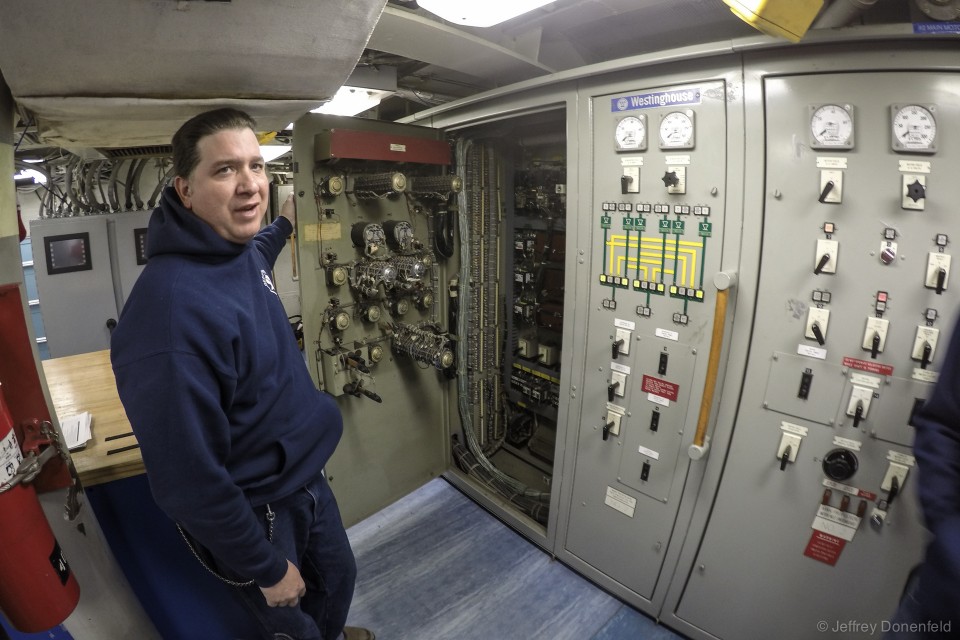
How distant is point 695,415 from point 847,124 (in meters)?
1.26

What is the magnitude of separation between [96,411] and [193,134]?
144cm

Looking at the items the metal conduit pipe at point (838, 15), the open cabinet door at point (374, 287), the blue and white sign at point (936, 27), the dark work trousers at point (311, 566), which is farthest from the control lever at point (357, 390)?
the blue and white sign at point (936, 27)

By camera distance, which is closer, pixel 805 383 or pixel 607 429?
pixel 805 383

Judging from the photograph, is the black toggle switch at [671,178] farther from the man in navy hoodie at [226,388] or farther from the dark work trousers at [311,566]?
the dark work trousers at [311,566]

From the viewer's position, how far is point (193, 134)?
4.07ft

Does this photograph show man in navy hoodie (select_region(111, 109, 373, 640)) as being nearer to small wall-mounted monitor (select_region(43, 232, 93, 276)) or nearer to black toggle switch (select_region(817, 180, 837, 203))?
black toggle switch (select_region(817, 180, 837, 203))

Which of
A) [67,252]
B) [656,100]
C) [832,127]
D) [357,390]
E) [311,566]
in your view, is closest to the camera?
[832,127]

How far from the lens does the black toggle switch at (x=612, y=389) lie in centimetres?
220

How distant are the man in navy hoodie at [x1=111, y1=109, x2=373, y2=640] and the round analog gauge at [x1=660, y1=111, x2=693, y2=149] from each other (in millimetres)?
1615

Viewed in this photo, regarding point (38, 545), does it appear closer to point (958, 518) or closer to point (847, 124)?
point (958, 518)

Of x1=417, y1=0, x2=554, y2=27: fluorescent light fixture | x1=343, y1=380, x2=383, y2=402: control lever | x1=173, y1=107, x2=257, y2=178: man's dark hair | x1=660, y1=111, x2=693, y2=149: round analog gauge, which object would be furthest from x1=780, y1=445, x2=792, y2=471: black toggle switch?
x1=173, y1=107, x2=257, y2=178: man's dark hair

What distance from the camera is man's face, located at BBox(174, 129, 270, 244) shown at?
1247 mm

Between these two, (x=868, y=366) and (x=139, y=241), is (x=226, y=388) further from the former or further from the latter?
(x=139, y=241)

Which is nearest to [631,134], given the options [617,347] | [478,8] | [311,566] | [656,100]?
[656,100]
